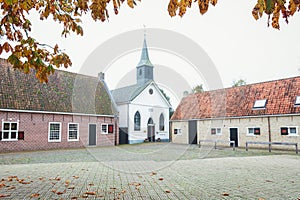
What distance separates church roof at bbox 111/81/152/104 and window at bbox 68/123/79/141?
756 centimetres

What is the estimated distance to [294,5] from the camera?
8.90 feet

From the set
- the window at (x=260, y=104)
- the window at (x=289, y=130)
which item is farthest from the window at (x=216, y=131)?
the window at (x=289, y=130)

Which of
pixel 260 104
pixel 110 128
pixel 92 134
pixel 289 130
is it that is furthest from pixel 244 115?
pixel 92 134

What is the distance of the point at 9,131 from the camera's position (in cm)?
1558

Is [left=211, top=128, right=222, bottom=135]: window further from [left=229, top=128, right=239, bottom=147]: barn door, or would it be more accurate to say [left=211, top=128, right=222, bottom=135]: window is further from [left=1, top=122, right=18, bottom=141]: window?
[left=1, top=122, right=18, bottom=141]: window

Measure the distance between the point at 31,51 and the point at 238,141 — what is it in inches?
745

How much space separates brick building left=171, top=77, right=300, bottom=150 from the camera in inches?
686

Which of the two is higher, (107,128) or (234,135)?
(107,128)

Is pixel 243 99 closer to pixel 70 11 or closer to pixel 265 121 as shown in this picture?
pixel 265 121

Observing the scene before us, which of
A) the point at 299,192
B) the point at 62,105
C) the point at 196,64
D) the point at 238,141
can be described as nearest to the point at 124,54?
the point at 196,64

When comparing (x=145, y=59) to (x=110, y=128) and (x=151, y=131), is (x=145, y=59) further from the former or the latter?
(x=110, y=128)

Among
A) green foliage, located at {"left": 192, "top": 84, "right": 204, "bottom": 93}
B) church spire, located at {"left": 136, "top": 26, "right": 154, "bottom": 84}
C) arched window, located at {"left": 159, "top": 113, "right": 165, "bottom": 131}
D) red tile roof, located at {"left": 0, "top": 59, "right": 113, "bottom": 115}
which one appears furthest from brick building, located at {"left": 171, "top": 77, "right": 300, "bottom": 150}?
green foliage, located at {"left": 192, "top": 84, "right": 204, "bottom": 93}

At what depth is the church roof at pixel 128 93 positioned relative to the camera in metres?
26.3

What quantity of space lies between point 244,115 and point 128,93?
1295 centimetres
